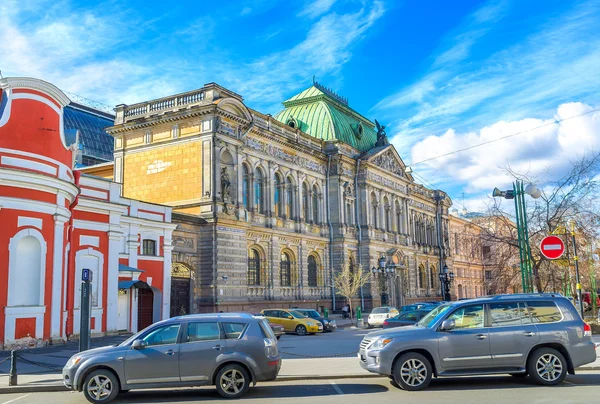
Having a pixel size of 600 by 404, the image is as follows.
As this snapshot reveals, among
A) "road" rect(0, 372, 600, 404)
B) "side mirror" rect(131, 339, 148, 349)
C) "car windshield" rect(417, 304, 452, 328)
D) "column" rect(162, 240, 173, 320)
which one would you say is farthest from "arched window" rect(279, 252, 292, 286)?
"side mirror" rect(131, 339, 148, 349)

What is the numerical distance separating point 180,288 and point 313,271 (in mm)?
16169

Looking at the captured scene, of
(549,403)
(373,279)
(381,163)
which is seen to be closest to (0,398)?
(549,403)

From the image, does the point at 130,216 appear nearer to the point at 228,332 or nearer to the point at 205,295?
the point at 205,295

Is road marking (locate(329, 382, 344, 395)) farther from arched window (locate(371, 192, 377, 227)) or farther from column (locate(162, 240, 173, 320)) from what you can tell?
arched window (locate(371, 192, 377, 227))

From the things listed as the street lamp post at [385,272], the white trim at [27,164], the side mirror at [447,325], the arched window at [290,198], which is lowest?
the side mirror at [447,325]

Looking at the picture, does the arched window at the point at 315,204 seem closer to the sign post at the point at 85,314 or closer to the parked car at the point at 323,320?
the parked car at the point at 323,320

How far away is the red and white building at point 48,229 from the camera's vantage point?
21375 millimetres

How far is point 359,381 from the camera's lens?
14102 millimetres

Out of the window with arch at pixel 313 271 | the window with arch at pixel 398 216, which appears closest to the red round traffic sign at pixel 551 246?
the window with arch at pixel 313 271

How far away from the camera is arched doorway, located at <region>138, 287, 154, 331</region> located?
102 feet

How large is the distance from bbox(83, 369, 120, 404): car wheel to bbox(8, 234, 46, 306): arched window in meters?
11.2

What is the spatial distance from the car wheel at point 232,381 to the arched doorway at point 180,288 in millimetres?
22717

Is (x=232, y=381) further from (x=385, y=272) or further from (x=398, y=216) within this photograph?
(x=398, y=216)

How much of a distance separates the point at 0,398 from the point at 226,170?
26215 millimetres
